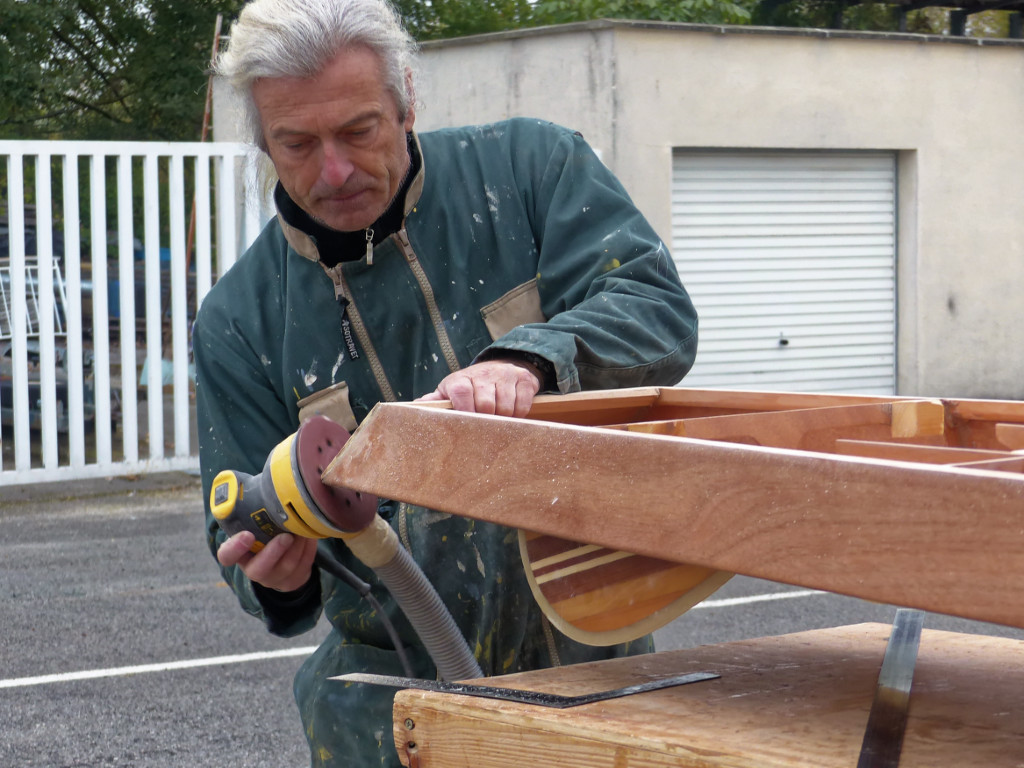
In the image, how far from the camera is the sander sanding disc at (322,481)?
1524mm

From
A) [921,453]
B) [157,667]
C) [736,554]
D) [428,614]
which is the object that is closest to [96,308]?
[157,667]

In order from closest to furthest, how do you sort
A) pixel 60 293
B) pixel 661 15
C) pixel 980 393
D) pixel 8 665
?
pixel 8 665
pixel 60 293
pixel 980 393
pixel 661 15

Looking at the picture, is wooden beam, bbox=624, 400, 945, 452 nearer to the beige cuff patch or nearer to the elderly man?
the elderly man

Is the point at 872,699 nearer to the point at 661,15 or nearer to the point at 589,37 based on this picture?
the point at 589,37

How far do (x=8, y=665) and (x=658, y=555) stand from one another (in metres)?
4.06

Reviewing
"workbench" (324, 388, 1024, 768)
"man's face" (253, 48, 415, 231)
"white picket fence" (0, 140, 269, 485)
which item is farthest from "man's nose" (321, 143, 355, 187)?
"white picket fence" (0, 140, 269, 485)

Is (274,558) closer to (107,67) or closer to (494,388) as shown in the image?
(494,388)

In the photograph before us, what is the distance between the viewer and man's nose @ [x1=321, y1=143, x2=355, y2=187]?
1.85m

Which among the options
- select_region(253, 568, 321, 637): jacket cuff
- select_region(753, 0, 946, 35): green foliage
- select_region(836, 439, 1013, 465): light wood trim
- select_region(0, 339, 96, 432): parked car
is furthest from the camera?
select_region(753, 0, 946, 35): green foliage

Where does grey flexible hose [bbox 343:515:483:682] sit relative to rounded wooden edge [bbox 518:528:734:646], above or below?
below

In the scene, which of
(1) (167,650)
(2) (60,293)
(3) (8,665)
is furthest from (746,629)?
(2) (60,293)

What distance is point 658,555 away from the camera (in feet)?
3.74

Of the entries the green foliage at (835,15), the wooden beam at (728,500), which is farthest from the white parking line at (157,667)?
the green foliage at (835,15)

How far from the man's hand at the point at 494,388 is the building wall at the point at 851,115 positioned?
8482mm
